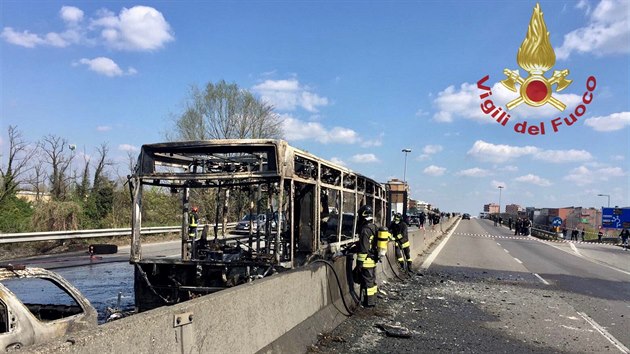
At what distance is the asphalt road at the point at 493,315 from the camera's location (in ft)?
21.7

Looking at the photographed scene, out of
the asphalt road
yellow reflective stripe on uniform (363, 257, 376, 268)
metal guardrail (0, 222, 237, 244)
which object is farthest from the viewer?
metal guardrail (0, 222, 237, 244)

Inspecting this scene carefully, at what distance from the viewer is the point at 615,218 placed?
46281 millimetres

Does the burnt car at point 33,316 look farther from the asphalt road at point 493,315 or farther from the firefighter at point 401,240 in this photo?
the firefighter at point 401,240

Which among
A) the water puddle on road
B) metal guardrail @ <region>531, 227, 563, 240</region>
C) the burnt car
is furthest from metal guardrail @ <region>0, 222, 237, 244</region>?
metal guardrail @ <region>531, 227, 563, 240</region>

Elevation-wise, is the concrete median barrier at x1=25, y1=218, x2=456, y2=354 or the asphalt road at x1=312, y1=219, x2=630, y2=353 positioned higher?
the concrete median barrier at x1=25, y1=218, x2=456, y2=354

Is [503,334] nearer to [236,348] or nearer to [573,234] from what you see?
[236,348]

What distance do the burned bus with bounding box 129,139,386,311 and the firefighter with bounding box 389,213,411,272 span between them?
10.6ft

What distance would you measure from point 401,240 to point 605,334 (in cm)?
646

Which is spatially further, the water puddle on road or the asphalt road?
the water puddle on road

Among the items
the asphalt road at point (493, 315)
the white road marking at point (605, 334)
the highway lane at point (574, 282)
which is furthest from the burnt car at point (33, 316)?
the highway lane at point (574, 282)

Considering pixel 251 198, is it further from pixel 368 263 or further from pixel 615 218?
pixel 615 218

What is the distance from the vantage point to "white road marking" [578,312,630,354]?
6731mm

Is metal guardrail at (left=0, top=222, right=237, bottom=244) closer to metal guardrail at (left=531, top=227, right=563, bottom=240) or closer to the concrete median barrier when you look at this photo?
the concrete median barrier

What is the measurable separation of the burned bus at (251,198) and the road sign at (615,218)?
44.4m
